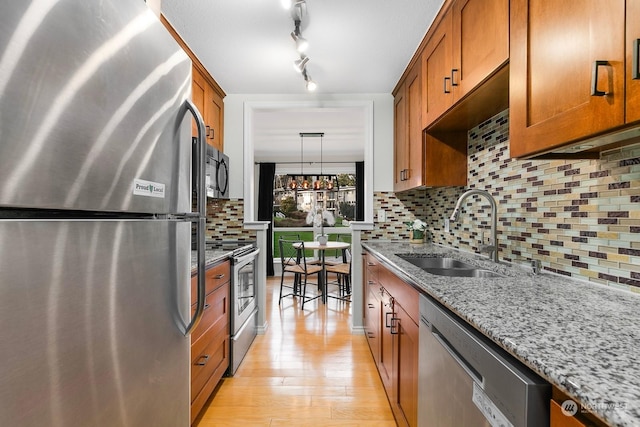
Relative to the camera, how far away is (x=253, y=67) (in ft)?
8.38

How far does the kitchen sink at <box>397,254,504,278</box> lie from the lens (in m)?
1.74

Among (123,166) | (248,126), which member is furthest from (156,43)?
(248,126)

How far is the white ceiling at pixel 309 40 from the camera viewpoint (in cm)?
184

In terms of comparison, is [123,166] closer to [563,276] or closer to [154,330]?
[154,330]

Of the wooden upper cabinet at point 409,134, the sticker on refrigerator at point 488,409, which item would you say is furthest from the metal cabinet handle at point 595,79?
the wooden upper cabinet at point 409,134

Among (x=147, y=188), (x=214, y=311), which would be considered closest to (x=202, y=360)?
(x=214, y=311)

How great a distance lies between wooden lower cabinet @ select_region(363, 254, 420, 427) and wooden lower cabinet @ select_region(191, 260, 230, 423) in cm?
101

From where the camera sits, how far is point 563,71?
3.01 feet

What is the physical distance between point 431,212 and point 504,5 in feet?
6.41

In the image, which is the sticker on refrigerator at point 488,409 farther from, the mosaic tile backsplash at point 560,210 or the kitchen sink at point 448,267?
the kitchen sink at point 448,267

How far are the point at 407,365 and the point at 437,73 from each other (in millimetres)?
1660

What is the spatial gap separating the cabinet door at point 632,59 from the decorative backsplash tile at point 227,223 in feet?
9.06

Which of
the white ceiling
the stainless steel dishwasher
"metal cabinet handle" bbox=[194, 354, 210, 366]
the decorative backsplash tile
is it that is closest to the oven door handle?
the decorative backsplash tile

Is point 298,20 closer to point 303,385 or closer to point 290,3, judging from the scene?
point 290,3
